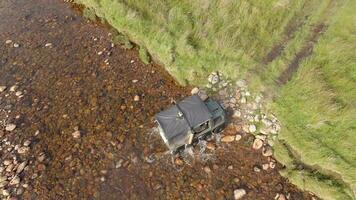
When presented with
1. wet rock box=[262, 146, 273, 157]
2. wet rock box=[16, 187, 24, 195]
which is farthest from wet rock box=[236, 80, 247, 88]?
wet rock box=[16, 187, 24, 195]

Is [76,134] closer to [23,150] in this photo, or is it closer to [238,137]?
[23,150]

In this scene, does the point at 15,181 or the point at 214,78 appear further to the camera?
the point at 214,78

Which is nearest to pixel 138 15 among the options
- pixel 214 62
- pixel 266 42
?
pixel 214 62

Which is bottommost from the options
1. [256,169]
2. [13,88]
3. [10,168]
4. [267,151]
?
[10,168]

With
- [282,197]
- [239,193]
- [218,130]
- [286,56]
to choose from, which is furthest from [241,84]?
[282,197]

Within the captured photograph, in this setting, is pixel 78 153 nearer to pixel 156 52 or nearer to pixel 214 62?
pixel 156 52
